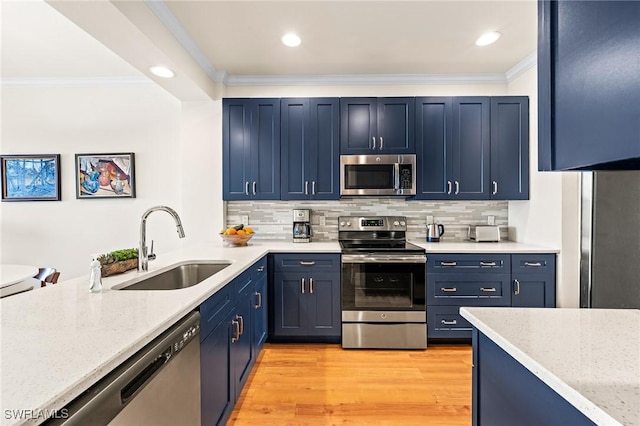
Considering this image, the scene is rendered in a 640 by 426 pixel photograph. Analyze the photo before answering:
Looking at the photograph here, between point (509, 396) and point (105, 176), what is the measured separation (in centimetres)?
414

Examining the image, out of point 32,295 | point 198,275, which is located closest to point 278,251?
point 198,275

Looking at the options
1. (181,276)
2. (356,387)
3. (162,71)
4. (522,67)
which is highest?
(522,67)

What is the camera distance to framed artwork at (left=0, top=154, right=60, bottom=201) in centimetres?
364

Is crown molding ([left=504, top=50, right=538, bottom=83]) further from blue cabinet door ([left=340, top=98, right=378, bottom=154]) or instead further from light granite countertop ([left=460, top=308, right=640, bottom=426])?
light granite countertop ([left=460, top=308, right=640, bottom=426])

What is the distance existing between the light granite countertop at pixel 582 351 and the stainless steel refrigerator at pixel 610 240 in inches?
67.8

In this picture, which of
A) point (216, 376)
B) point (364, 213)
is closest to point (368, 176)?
point (364, 213)

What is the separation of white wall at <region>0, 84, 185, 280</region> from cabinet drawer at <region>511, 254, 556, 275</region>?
3.47 meters

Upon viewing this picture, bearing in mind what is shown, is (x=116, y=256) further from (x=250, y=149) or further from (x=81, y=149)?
(x=81, y=149)

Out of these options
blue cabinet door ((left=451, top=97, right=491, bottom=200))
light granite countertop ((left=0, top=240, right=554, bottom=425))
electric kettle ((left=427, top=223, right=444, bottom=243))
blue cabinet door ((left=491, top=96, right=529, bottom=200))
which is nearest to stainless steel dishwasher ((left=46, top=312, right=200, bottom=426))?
→ light granite countertop ((left=0, top=240, right=554, bottom=425))

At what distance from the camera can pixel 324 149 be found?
10.8ft

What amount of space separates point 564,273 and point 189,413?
122 inches

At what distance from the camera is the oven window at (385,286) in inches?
116

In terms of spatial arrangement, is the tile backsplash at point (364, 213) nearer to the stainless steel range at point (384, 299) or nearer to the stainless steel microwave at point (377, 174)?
the stainless steel microwave at point (377, 174)

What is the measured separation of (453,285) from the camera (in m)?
2.98
